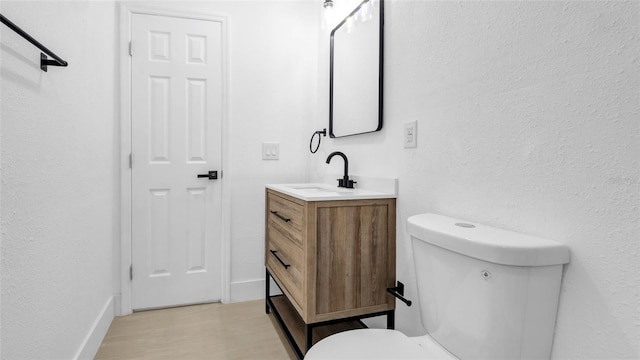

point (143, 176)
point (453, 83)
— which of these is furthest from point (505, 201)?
point (143, 176)

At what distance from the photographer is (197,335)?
188 cm

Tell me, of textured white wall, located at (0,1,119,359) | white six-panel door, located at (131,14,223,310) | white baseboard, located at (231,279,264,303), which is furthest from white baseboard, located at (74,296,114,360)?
white baseboard, located at (231,279,264,303)

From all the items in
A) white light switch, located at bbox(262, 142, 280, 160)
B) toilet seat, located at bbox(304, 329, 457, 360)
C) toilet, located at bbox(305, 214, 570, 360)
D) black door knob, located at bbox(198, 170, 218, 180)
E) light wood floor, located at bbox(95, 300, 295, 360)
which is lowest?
light wood floor, located at bbox(95, 300, 295, 360)

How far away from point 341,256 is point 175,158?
138 cm

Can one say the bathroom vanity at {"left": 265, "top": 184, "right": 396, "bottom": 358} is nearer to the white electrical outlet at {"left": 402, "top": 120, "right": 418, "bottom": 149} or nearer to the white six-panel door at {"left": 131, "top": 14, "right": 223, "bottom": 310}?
the white electrical outlet at {"left": 402, "top": 120, "right": 418, "bottom": 149}

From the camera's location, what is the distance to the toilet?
0.78 meters

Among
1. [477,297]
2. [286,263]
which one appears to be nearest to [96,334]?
[286,263]

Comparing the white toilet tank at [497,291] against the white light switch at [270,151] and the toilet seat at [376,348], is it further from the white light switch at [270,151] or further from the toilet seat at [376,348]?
the white light switch at [270,151]

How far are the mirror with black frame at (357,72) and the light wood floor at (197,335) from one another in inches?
48.3

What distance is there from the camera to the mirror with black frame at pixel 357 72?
5.35ft

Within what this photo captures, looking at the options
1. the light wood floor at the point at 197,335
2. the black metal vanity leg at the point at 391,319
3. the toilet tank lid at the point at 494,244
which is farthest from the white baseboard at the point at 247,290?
the toilet tank lid at the point at 494,244

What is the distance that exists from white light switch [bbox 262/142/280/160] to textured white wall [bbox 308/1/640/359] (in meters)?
A: 1.26

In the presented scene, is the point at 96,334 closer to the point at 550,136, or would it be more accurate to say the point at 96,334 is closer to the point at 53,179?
the point at 53,179

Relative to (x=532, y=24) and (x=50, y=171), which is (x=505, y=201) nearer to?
(x=532, y=24)
